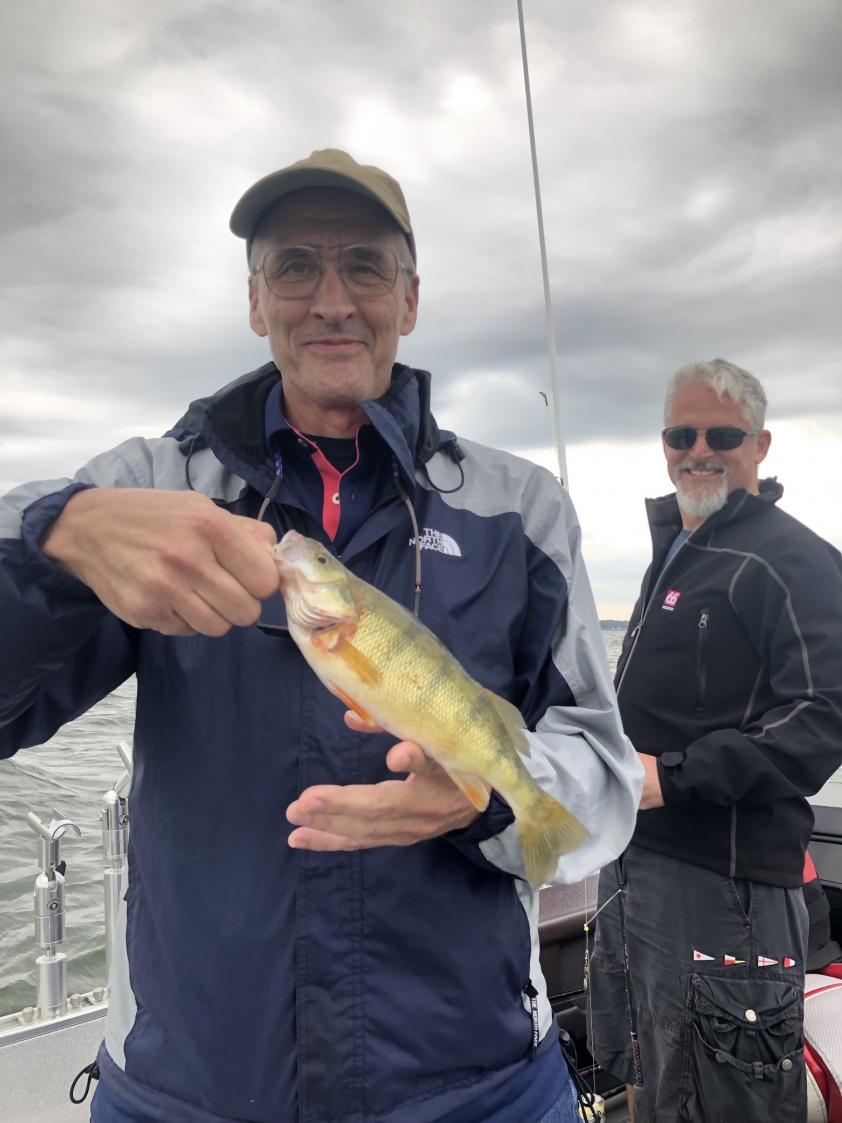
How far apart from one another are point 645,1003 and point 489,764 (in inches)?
93.8

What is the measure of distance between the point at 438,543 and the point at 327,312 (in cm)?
62

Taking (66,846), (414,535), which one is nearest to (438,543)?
(414,535)

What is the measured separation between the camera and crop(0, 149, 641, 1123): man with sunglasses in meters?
1.43

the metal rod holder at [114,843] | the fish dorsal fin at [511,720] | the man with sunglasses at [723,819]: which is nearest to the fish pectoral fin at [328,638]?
the fish dorsal fin at [511,720]

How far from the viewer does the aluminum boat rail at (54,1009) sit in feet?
10.0

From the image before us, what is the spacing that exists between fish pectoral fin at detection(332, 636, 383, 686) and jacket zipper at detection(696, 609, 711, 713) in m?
2.22

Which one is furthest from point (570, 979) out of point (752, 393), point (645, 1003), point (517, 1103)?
point (752, 393)

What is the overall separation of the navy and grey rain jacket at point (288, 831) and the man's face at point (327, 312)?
0.19 m

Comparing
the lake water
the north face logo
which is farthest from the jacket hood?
the lake water

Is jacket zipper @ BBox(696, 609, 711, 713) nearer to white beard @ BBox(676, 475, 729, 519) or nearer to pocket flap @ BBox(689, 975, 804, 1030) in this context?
white beard @ BBox(676, 475, 729, 519)

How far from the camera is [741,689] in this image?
334cm

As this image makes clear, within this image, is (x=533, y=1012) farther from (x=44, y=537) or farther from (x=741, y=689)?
(x=741, y=689)

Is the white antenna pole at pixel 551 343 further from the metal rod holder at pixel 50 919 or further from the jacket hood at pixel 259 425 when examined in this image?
the metal rod holder at pixel 50 919

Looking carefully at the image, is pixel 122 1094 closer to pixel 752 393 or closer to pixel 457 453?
pixel 457 453
